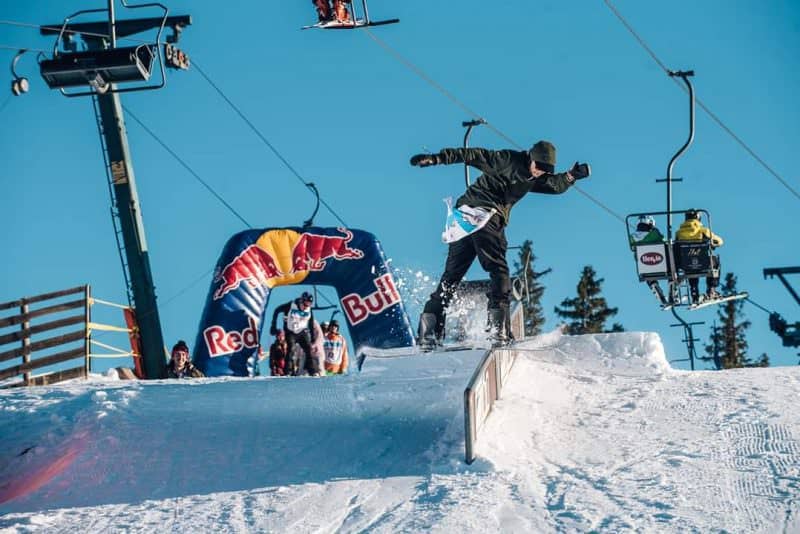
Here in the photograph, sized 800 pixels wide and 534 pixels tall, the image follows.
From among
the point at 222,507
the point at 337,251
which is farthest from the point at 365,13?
the point at 222,507

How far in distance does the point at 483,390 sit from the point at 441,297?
1911 mm

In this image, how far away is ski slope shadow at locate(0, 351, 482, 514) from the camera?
35.4 feet

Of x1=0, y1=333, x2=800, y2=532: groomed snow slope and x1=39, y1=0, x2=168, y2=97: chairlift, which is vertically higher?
x1=39, y1=0, x2=168, y2=97: chairlift

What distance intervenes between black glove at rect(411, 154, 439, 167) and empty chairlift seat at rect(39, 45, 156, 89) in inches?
237

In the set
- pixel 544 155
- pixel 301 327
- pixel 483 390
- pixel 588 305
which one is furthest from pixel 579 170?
pixel 588 305

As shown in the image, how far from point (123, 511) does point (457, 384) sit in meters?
3.37

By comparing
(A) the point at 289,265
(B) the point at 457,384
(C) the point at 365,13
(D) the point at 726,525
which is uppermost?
(C) the point at 365,13

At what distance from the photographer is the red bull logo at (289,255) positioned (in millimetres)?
20125

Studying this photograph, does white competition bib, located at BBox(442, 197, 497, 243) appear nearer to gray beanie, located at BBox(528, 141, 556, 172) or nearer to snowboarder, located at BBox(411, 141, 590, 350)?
snowboarder, located at BBox(411, 141, 590, 350)

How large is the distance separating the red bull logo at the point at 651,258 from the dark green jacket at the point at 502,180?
5957 mm

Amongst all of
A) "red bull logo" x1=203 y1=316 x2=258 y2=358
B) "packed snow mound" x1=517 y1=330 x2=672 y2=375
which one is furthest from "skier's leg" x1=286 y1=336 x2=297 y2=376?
"packed snow mound" x1=517 y1=330 x2=672 y2=375

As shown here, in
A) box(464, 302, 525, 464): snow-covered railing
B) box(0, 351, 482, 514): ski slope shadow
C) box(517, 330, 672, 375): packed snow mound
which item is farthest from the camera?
box(517, 330, 672, 375): packed snow mound

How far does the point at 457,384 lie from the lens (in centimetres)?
1238

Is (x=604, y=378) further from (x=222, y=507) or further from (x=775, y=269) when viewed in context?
(x=775, y=269)
